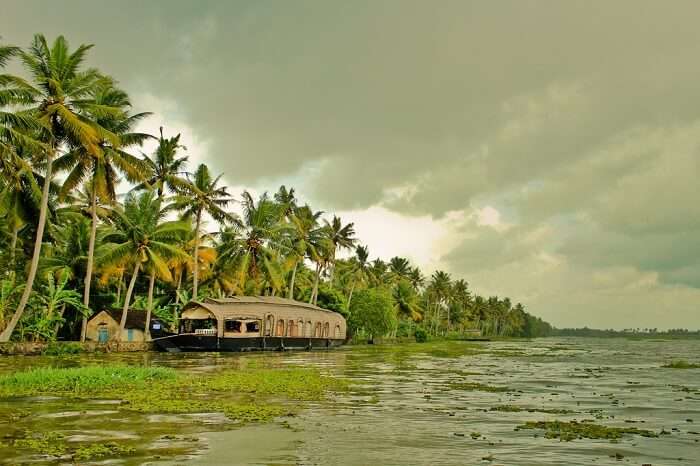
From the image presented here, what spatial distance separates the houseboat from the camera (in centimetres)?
4600

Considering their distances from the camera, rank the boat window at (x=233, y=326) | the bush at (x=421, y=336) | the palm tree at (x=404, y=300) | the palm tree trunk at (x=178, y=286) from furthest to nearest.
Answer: the palm tree at (x=404, y=300)
the bush at (x=421, y=336)
the palm tree trunk at (x=178, y=286)
the boat window at (x=233, y=326)

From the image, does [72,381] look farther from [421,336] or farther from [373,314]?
[421,336]

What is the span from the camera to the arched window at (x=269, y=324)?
5106 cm

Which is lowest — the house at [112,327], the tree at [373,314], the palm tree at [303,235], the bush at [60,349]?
the bush at [60,349]

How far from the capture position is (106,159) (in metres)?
41.3

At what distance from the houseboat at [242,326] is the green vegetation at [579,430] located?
116ft

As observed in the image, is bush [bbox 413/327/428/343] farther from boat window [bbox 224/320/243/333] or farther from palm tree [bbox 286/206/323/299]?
boat window [bbox 224/320/243/333]

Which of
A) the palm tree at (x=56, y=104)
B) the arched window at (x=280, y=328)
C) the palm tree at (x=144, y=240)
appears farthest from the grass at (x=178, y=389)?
the arched window at (x=280, y=328)

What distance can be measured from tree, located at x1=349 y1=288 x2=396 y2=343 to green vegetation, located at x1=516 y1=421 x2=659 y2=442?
2448 inches

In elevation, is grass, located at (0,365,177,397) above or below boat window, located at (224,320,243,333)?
below

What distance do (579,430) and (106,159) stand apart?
118 ft

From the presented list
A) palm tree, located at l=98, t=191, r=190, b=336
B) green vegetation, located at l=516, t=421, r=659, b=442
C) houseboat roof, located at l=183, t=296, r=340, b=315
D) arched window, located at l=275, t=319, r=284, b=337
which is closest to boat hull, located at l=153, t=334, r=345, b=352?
arched window, located at l=275, t=319, r=284, b=337

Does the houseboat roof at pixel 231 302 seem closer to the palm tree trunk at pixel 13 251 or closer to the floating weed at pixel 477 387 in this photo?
the palm tree trunk at pixel 13 251

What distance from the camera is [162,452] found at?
1016 centimetres
